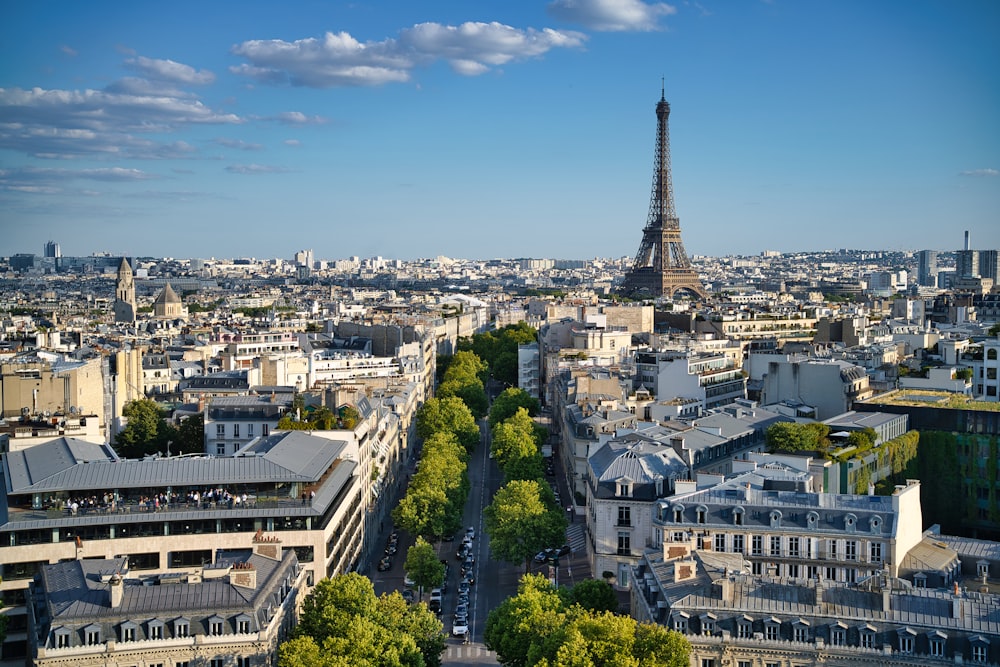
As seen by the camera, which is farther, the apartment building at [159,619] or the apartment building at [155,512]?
the apartment building at [155,512]

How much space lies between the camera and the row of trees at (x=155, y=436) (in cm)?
5950

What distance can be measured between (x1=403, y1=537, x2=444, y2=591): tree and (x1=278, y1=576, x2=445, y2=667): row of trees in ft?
23.7

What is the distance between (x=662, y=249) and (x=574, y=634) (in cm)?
15421

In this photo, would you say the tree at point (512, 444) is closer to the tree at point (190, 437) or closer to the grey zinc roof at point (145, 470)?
the tree at point (190, 437)

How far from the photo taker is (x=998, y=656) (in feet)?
90.0

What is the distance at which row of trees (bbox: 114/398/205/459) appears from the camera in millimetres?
59500

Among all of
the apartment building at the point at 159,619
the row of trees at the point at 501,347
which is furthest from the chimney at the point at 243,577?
the row of trees at the point at 501,347

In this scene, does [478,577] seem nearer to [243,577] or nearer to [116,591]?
[243,577]

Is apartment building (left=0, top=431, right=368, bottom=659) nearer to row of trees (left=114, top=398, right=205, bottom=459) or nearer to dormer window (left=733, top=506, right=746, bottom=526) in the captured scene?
dormer window (left=733, top=506, right=746, bottom=526)

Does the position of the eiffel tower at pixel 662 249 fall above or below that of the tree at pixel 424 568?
above

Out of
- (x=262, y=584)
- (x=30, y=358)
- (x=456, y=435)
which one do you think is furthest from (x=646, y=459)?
(x=30, y=358)

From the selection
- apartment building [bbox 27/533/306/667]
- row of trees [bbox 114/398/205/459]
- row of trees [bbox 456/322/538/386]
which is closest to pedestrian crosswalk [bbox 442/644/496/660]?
apartment building [bbox 27/533/306/667]

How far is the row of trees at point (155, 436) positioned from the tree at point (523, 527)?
61.6ft

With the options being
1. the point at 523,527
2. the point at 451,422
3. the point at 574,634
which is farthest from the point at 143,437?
the point at 574,634
